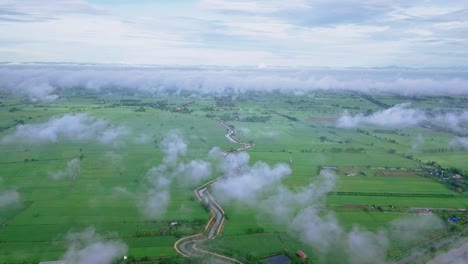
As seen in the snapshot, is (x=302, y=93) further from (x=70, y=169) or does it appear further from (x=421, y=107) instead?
(x=70, y=169)

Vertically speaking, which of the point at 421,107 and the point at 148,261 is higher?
the point at 421,107

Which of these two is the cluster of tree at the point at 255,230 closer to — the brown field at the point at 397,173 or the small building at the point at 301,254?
the small building at the point at 301,254

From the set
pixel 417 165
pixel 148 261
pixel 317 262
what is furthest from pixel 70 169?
pixel 417 165

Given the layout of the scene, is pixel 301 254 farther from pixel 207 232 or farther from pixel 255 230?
pixel 207 232

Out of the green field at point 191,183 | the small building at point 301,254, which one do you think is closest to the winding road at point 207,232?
the green field at point 191,183

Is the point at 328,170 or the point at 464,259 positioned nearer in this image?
the point at 464,259

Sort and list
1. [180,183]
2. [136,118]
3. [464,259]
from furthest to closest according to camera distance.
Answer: [136,118] → [180,183] → [464,259]

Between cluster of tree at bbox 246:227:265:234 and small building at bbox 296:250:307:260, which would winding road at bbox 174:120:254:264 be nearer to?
cluster of tree at bbox 246:227:265:234

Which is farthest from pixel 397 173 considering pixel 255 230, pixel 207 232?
pixel 207 232
